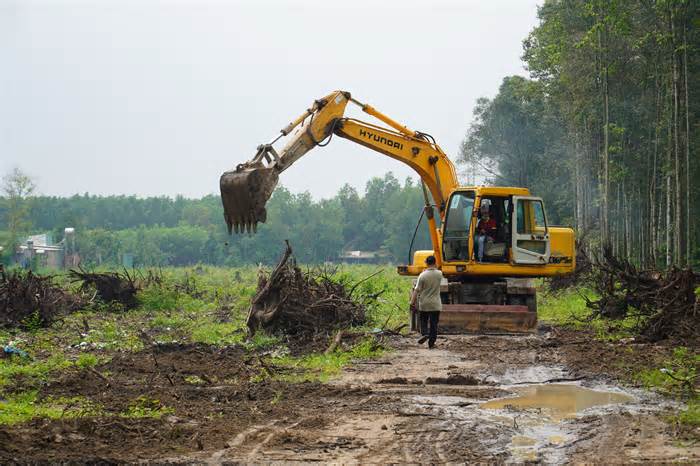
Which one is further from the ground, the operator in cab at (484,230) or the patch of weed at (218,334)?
the operator in cab at (484,230)

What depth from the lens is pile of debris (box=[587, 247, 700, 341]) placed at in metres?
16.6

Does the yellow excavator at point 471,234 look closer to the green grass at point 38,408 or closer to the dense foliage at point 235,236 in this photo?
the green grass at point 38,408

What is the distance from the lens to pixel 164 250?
13225 centimetres

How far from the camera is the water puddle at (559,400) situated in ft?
36.4

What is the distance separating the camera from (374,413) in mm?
10820

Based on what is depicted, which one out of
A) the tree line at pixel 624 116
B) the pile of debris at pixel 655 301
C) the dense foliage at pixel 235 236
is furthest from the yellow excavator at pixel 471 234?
the dense foliage at pixel 235 236

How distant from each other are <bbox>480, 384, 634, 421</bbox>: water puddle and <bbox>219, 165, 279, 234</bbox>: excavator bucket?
6.52 meters

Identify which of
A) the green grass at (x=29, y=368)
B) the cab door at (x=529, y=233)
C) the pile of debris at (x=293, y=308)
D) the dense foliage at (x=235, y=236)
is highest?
the dense foliage at (x=235, y=236)

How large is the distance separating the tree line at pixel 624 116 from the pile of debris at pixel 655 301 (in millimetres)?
8355

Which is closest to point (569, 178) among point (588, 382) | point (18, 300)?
point (18, 300)

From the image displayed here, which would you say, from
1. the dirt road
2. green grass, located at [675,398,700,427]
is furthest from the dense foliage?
green grass, located at [675,398,700,427]

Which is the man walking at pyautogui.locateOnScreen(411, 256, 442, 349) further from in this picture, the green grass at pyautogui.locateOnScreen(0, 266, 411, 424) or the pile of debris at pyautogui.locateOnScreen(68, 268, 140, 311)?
the pile of debris at pyautogui.locateOnScreen(68, 268, 140, 311)

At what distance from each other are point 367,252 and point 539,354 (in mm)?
129582

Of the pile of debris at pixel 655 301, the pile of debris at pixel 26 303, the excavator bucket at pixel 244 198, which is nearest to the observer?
the pile of debris at pixel 655 301
